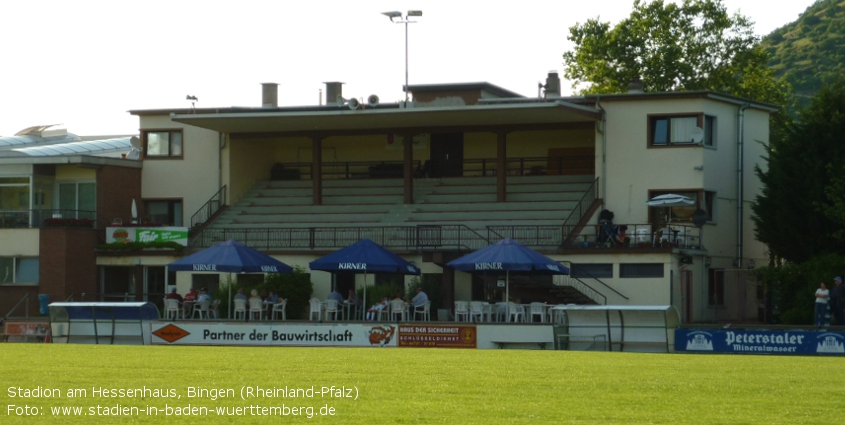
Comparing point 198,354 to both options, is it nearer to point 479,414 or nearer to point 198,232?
point 479,414

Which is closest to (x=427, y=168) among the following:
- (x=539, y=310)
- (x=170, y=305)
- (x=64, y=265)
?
(x=170, y=305)

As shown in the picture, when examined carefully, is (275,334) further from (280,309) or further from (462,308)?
(280,309)

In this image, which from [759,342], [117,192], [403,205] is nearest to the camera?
Result: [759,342]

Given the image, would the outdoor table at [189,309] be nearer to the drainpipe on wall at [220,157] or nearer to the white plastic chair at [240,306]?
the white plastic chair at [240,306]

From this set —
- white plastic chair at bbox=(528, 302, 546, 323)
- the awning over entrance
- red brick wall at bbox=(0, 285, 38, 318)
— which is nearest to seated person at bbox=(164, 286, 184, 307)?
red brick wall at bbox=(0, 285, 38, 318)

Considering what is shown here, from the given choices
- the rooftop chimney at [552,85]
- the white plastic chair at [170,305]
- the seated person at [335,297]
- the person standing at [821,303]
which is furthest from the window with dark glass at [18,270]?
the person standing at [821,303]

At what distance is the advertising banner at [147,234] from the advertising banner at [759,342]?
20461 millimetres

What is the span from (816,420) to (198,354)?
1498cm

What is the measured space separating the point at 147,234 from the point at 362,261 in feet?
37.3

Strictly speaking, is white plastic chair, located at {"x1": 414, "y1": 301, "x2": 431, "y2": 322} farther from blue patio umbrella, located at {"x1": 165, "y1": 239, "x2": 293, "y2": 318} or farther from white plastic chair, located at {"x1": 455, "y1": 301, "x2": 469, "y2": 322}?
blue patio umbrella, located at {"x1": 165, "y1": 239, "x2": 293, "y2": 318}

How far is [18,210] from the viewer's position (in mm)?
44469

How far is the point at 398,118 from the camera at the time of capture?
43.4m

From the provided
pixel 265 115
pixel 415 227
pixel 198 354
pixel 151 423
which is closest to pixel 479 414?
pixel 151 423

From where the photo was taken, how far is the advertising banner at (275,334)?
1238 inches
